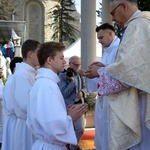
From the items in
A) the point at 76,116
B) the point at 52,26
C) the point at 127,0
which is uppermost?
the point at 52,26

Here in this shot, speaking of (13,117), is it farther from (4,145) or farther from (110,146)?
(110,146)

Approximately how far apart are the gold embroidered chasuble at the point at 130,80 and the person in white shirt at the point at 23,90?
123 centimetres

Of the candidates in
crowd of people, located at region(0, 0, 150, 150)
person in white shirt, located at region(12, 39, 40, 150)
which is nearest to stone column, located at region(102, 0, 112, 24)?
person in white shirt, located at region(12, 39, 40, 150)

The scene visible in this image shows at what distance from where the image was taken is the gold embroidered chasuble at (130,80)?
2768 mm

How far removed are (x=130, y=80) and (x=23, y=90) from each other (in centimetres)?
147

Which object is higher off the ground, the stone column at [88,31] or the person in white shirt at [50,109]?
the stone column at [88,31]

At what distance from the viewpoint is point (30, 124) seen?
9.84 ft

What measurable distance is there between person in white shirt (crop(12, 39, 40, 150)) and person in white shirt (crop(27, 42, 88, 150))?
2.67 ft

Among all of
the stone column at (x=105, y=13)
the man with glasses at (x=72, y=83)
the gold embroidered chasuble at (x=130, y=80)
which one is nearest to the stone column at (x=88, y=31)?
the stone column at (x=105, y=13)

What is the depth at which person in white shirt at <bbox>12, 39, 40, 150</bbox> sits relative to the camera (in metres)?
3.79

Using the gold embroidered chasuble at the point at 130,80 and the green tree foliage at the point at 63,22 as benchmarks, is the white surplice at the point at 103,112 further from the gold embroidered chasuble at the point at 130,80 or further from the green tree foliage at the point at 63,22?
the green tree foliage at the point at 63,22

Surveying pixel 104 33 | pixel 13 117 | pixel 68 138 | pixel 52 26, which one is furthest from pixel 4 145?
pixel 52 26

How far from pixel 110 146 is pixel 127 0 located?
4.39 ft

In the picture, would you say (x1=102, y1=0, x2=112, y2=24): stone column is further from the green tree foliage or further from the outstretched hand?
the green tree foliage
